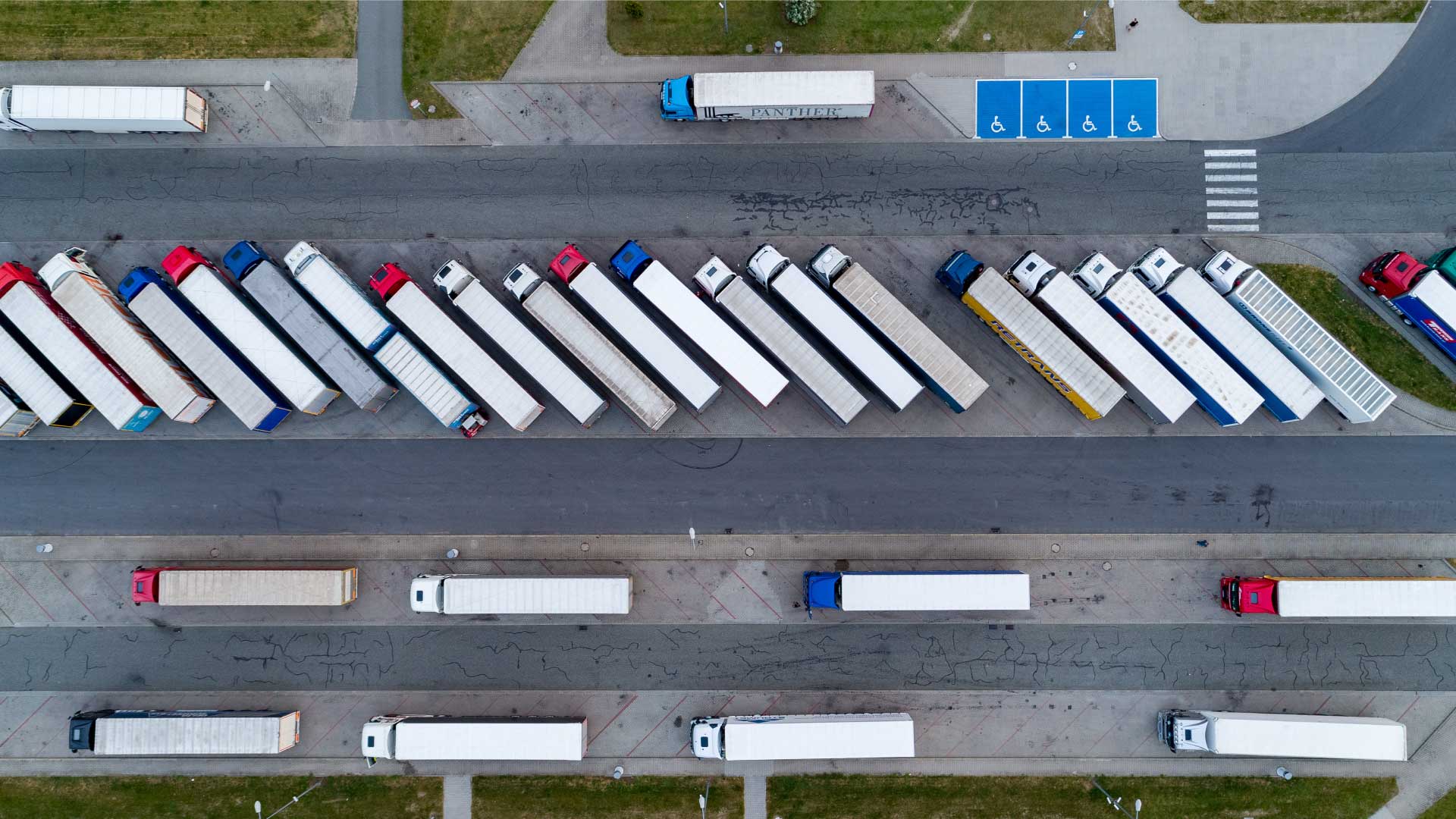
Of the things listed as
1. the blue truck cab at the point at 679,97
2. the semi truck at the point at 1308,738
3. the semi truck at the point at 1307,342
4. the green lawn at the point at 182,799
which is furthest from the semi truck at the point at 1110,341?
the green lawn at the point at 182,799

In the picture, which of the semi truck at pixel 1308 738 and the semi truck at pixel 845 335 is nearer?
the semi truck at pixel 1308 738

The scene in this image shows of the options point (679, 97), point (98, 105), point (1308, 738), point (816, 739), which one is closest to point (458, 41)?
point (679, 97)

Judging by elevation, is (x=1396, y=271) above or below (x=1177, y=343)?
above

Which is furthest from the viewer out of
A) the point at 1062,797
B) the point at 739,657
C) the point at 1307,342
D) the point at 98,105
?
the point at 739,657

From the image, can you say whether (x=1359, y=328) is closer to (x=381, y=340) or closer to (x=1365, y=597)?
(x=1365, y=597)

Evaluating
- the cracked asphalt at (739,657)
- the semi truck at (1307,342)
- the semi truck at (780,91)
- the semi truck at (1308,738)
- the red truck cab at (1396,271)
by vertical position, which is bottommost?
the semi truck at (1308,738)

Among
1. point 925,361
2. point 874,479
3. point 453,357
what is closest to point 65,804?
point 453,357

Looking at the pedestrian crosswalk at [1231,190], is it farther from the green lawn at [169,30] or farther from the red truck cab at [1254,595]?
the green lawn at [169,30]
